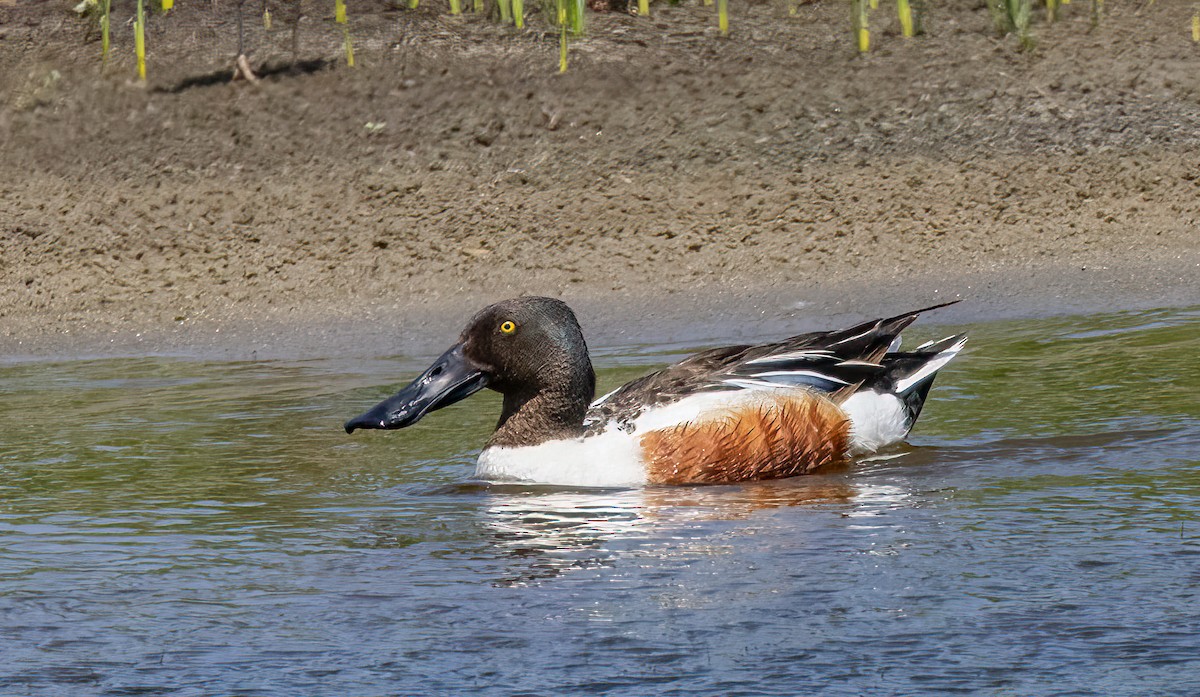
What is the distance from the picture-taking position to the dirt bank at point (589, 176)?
11234 mm

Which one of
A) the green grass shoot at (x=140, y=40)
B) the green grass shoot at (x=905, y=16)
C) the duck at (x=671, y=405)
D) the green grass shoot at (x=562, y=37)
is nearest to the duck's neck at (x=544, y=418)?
the duck at (x=671, y=405)

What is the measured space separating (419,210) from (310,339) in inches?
59.1

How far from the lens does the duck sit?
22.1 feet

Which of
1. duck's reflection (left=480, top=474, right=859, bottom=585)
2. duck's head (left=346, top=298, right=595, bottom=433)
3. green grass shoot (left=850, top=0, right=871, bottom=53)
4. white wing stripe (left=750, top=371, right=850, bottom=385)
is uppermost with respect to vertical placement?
green grass shoot (left=850, top=0, right=871, bottom=53)

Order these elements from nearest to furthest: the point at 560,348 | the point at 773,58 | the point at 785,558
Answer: the point at 785,558, the point at 560,348, the point at 773,58

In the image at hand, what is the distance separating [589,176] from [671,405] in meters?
5.54

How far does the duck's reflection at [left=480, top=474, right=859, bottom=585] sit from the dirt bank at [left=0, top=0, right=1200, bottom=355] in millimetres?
4035

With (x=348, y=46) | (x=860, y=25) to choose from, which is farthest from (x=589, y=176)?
(x=860, y=25)

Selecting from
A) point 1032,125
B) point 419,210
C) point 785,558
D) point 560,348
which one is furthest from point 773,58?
point 785,558

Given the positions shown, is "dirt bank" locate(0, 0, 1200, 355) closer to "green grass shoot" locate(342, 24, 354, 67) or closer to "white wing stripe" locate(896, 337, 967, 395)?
"green grass shoot" locate(342, 24, 354, 67)

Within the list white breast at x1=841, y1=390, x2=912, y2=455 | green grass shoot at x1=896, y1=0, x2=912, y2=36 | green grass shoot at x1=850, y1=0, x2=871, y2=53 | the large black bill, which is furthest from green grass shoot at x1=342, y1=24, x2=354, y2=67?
white breast at x1=841, y1=390, x2=912, y2=455

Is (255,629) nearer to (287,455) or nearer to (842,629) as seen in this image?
(842,629)

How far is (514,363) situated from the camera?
711 centimetres

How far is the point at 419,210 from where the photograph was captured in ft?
39.4
